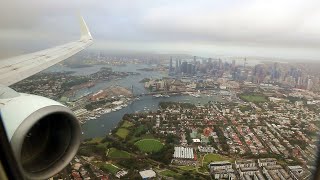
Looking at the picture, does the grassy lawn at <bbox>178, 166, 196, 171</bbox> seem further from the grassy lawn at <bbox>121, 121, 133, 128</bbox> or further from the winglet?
the winglet

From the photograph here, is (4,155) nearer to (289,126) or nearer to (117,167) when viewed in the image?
(117,167)

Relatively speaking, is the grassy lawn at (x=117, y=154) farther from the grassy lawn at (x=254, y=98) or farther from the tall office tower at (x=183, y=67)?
the tall office tower at (x=183, y=67)

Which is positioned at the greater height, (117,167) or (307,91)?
(307,91)

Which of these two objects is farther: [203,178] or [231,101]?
[231,101]

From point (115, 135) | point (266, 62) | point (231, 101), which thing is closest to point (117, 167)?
point (115, 135)

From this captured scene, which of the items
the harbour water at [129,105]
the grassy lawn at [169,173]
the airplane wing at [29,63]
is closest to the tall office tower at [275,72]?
the harbour water at [129,105]
